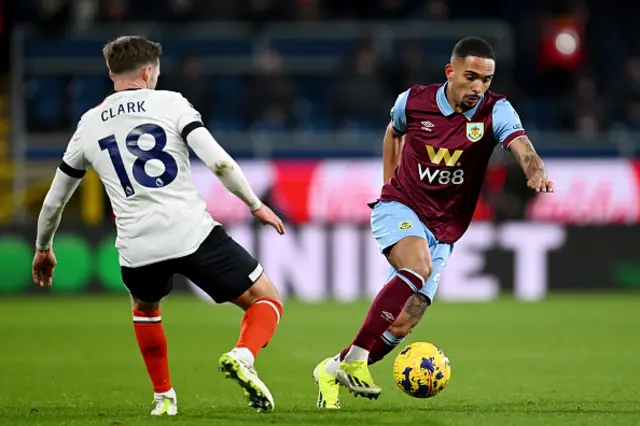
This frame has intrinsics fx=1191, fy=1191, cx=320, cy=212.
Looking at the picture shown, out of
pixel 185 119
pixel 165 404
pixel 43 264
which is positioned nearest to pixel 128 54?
pixel 185 119

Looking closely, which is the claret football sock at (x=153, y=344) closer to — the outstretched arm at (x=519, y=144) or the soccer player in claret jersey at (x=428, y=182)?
the soccer player in claret jersey at (x=428, y=182)

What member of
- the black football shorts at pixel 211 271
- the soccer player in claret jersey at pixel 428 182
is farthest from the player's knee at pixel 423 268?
the black football shorts at pixel 211 271

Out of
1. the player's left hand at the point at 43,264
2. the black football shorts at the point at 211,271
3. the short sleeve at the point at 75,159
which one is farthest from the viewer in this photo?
the player's left hand at the point at 43,264

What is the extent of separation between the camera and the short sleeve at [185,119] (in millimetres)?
6109

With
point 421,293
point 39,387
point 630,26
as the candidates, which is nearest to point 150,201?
Result: point 421,293

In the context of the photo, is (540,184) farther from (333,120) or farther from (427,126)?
(333,120)

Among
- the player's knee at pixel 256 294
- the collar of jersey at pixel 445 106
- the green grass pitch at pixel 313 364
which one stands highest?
the collar of jersey at pixel 445 106

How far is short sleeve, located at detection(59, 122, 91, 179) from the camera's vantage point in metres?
6.29

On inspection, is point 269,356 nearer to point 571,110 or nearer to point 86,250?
point 86,250

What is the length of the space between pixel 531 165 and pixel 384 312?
116 cm

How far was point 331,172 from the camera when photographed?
1777cm

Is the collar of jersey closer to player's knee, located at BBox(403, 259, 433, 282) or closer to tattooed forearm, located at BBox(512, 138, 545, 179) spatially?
tattooed forearm, located at BBox(512, 138, 545, 179)

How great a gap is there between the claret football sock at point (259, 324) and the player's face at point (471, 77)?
67.9 inches

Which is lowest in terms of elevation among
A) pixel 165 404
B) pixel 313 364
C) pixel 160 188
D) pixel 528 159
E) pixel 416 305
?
pixel 313 364
